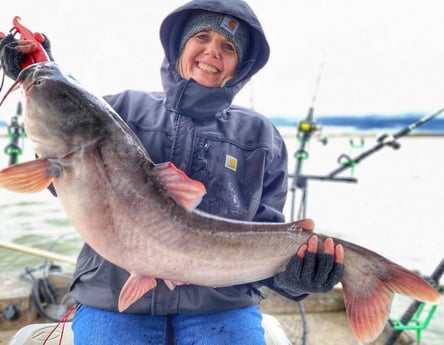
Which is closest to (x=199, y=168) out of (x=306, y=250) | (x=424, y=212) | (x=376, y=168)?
(x=306, y=250)

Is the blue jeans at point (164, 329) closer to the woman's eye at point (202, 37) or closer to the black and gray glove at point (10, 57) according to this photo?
the black and gray glove at point (10, 57)

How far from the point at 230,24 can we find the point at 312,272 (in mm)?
1682

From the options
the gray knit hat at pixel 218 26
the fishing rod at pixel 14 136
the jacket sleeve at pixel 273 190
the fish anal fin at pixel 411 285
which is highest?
the gray knit hat at pixel 218 26

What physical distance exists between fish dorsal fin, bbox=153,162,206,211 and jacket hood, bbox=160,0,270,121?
72cm

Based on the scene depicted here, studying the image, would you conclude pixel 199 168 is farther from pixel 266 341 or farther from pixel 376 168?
pixel 376 168

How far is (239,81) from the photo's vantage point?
266 centimetres

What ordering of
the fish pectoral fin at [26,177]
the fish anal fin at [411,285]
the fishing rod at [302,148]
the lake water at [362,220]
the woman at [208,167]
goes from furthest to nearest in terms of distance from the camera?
1. the lake water at [362,220]
2. the fishing rod at [302,148]
3. the woman at [208,167]
4. the fish anal fin at [411,285]
5. the fish pectoral fin at [26,177]

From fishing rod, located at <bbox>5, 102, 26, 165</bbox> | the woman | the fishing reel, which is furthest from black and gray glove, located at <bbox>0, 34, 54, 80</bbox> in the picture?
the fishing reel

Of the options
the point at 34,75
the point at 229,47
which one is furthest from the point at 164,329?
the point at 229,47

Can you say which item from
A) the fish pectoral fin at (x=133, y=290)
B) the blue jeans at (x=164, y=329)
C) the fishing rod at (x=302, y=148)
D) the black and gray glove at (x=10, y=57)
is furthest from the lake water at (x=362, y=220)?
the fish pectoral fin at (x=133, y=290)

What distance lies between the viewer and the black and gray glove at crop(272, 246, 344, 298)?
199 cm

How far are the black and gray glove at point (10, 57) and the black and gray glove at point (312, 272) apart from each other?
1.82 metres

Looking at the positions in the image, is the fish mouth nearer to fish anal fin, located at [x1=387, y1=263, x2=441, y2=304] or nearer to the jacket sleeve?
the jacket sleeve

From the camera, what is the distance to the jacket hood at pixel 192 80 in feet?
7.81
